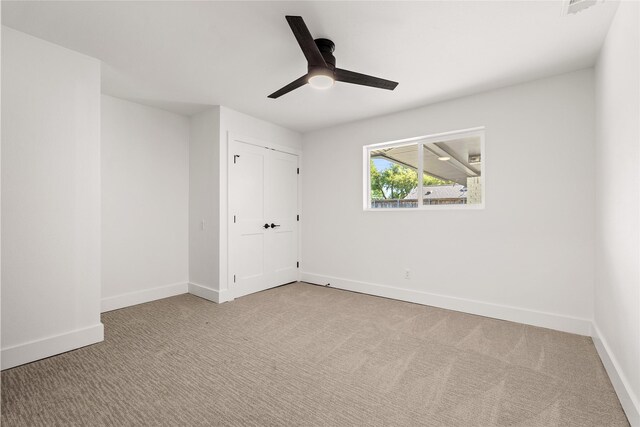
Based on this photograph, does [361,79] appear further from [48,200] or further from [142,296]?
[142,296]

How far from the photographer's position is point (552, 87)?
291 cm

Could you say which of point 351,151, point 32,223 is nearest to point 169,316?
point 32,223

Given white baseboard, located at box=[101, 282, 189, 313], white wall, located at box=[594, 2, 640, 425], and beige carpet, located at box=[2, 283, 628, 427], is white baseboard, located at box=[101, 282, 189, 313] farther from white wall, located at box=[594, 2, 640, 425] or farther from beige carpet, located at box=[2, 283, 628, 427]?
white wall, located at box=[594, 2, 640, 425]

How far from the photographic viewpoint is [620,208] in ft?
6.26

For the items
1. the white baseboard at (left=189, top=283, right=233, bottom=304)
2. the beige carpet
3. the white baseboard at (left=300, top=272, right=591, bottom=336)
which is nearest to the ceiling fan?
the beige carpet

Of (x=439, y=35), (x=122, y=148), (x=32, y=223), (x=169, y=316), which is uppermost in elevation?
(x=439, y=35)

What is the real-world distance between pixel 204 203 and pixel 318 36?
8.79ft

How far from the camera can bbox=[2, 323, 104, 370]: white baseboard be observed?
2176 millimetres

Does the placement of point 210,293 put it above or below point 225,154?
below

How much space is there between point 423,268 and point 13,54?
4447 millimetres

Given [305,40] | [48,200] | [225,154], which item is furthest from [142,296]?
[305,40]

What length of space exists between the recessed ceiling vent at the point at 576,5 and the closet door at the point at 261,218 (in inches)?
138

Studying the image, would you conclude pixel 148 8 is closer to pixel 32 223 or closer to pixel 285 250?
pixel 32 223

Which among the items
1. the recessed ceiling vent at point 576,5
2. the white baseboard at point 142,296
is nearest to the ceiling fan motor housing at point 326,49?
the recessed ceiling vent at point 576,5
